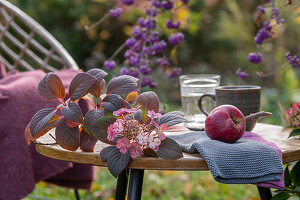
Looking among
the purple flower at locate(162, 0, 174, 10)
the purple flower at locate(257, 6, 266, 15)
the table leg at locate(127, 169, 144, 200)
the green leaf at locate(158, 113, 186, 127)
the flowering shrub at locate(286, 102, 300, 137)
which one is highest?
the purple flower at locate(162, 0, 174, 10)

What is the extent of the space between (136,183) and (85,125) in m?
0.19

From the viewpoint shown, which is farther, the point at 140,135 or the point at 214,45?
the point at 214,45

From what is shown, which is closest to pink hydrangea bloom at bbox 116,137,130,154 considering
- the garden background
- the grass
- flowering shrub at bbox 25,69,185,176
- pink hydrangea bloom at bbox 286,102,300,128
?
flowering shrub at bbox 25,69,185,176

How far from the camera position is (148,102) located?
1079 mm

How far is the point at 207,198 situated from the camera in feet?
7.86

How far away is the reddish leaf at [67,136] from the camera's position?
103 cm

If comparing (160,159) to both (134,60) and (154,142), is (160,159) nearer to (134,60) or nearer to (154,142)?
(154,142)

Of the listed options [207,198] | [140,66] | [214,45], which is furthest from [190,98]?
[214,45]

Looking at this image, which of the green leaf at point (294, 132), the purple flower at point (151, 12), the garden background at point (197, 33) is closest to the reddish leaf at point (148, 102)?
the green leaf at point (294, 132)

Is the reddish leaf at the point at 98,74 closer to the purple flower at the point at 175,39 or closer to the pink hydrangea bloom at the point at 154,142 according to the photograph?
the pink hydrangea bloom at the point at 154,142

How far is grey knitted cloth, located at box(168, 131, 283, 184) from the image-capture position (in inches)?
36.4

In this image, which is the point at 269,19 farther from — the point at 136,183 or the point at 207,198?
the point at 207,198

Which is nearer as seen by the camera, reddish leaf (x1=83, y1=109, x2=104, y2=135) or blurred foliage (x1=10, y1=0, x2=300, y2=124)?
reddish leaf (x1=83, y1=109, x2=104, y2=135)

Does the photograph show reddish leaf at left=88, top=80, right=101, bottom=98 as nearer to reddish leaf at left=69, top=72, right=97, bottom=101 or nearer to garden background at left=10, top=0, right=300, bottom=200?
reddish leaf at left=69, top=72, right=97, bottom=101
